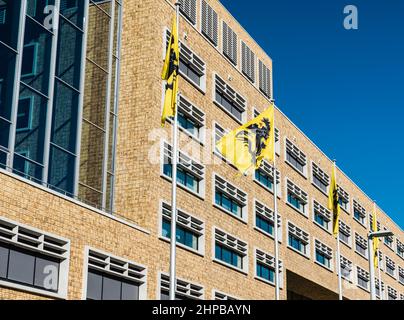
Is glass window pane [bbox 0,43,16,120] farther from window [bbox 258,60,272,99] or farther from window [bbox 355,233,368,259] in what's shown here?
window [bbox 355,233,368,259]

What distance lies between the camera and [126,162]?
37.0 m

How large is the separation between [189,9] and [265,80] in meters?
13.1

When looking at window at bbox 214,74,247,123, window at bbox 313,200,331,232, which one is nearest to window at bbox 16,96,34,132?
window at bbox 214,74,247,123

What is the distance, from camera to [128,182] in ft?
120

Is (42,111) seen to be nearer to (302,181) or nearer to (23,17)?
(23,17)

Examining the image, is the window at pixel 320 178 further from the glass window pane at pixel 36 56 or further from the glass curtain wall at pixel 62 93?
the glass window pane at pixel 36 56

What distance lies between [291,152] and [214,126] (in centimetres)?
1411

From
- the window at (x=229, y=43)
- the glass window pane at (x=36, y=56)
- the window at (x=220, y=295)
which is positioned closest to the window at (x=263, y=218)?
the window at (x=220, y=295)

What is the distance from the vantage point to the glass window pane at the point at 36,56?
107ft

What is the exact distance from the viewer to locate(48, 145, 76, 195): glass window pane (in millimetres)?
32719

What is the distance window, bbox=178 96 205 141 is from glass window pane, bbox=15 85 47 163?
10211 millimetres

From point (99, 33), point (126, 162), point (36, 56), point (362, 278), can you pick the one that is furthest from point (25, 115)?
point (362, 278)

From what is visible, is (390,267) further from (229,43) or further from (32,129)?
(32,129)
